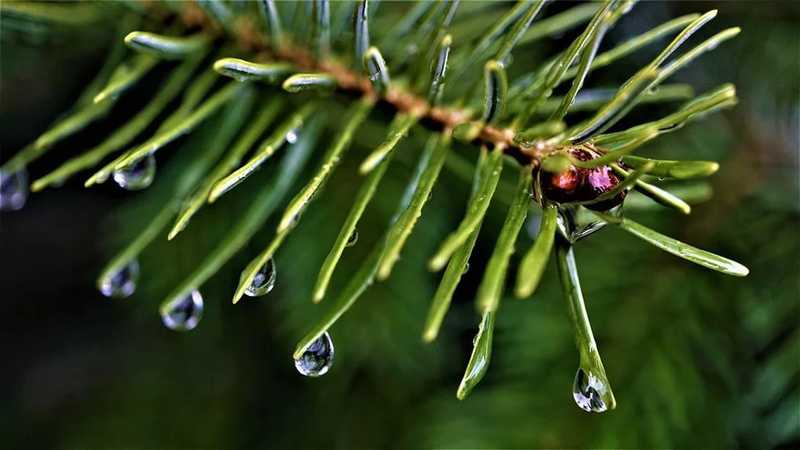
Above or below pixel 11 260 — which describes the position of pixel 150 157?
above

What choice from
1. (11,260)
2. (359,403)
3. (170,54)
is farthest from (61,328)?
(170,54)

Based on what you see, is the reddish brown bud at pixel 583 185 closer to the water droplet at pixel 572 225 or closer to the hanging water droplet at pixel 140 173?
the water droplet at pixel 572 225

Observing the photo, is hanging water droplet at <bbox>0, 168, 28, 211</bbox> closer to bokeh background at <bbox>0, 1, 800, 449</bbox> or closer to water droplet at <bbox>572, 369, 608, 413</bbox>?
bokeh background at <bbox>0, 1, 800, 449</bbox>

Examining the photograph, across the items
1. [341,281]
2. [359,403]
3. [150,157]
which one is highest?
[150,157]

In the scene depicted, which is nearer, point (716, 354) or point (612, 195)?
point (612, 195)

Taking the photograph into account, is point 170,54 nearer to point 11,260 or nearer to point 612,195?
point 612,195

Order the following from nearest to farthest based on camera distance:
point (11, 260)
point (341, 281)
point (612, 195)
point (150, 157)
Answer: point (612, 195)
point (150, 157)
point (341, 281)
point (11, 260)
